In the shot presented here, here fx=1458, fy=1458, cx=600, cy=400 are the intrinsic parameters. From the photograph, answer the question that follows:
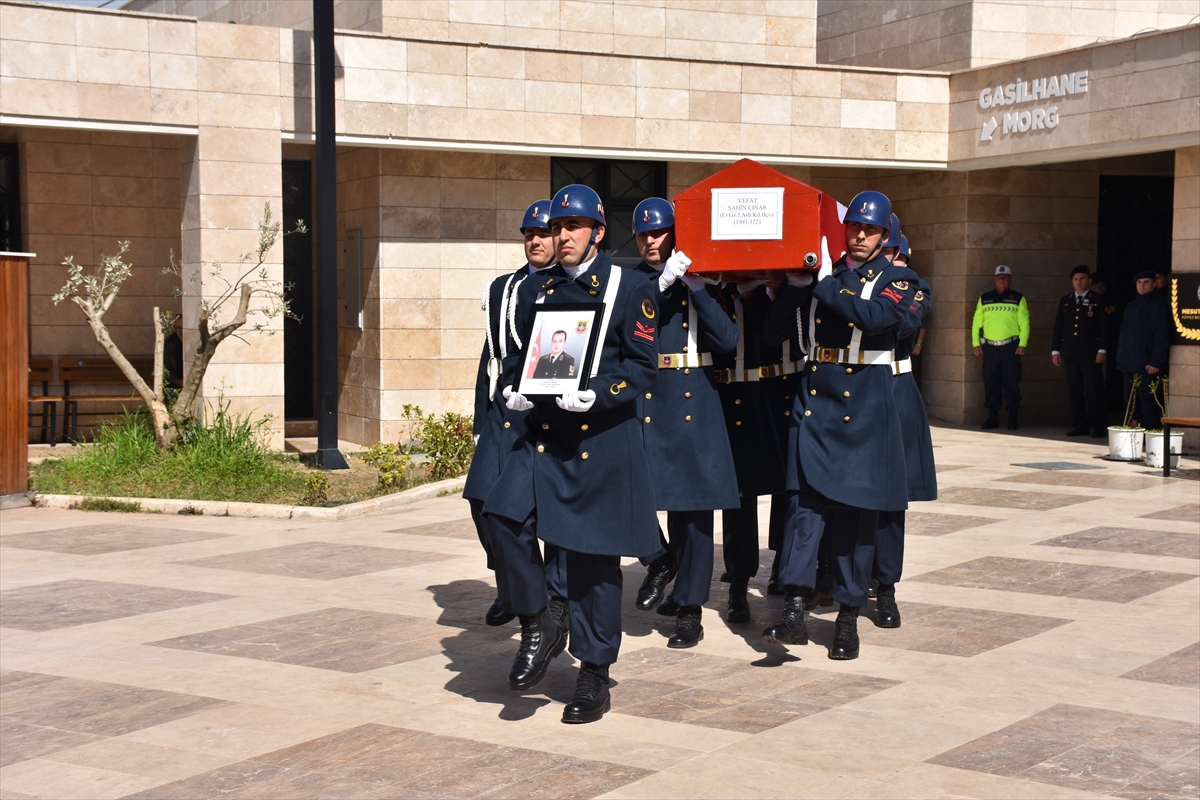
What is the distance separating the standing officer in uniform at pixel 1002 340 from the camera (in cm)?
1767

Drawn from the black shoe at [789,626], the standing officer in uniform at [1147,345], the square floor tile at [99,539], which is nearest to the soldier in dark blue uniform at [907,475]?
the black shoe at [789,626]

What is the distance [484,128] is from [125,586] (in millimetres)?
8079

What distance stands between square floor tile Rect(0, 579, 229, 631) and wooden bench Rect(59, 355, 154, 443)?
785 cm

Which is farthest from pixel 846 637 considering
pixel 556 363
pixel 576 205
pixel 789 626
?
pixel 576 205

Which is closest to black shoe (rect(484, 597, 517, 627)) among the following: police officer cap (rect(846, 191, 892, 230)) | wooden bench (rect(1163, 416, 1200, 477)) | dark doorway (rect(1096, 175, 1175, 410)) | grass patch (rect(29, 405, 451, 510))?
police officer cap (rect(846, 191, 892, 230))

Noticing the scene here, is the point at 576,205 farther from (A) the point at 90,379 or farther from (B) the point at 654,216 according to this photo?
(A) the point at 90,379

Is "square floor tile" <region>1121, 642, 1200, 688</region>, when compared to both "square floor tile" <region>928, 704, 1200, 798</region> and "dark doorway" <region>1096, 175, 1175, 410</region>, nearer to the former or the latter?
"square floor tile" <region>928, 704, 1200, 798</region>

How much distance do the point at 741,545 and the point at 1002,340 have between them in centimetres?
1125

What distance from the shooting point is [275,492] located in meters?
11.8

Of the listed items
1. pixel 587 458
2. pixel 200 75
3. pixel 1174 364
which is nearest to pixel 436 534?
pixel 587 458

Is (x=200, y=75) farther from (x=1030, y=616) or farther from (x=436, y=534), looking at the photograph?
(x=1030, y=616)

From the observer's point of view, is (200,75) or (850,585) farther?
(200,75)

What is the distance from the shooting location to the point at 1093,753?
5242 millimetres

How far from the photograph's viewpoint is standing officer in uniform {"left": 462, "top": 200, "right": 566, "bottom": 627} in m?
6.23
